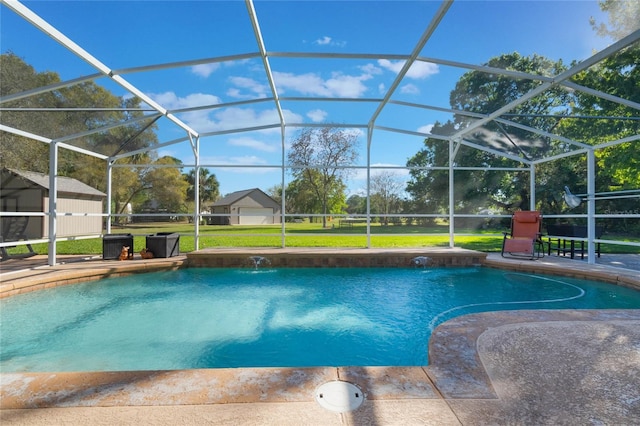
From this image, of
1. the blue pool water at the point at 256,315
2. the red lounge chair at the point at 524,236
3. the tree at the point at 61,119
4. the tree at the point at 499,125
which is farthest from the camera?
the red lounge chair at the point at 524,236

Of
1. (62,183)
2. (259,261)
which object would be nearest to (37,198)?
(62,183)

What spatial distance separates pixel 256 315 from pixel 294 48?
3.19m

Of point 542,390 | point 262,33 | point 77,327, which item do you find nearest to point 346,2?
point 262,33

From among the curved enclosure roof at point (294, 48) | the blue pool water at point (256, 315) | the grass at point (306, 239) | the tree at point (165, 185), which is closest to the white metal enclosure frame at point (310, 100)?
the curved enclosure roof at point (294, 48)

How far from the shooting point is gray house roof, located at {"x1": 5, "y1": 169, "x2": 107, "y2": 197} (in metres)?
7.29

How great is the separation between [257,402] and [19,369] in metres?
2.12

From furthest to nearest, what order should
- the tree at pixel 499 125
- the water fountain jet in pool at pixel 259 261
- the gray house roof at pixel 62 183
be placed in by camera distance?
1. the gray house roof at pixel 62 183
2. the water fountain jet in pool at pixel 259 261
3. the tree at pixel 499 125

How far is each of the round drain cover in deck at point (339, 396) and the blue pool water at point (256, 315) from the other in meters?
0.90

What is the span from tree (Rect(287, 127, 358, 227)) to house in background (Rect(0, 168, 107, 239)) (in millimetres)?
6771

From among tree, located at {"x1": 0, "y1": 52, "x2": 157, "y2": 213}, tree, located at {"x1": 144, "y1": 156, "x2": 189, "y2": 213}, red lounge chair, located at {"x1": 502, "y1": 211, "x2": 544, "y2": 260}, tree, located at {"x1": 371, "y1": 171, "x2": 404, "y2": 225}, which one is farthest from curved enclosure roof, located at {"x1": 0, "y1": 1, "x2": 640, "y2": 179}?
tree, located at {"x1": 144, "y1": 156, "x2": 189, "y2": 213}

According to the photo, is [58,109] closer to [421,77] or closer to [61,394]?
[61,394]

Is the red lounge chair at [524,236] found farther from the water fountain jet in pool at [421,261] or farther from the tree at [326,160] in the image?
the tree at [326,160]

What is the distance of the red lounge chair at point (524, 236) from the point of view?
6039 millimetres

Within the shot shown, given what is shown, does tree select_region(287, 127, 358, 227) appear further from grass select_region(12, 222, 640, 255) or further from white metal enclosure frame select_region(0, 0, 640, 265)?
white metal enclosure frame select_region(0, 0, 640, 265)
